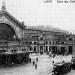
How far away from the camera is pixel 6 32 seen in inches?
1503

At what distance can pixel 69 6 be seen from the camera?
21.8m

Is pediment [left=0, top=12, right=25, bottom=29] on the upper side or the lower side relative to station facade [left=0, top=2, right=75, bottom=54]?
upper

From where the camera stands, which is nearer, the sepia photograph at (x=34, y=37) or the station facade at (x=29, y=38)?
the sepia photograph at (x=34, y=37)

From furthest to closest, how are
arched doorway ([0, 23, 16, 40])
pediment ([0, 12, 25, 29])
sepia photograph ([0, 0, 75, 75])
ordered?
pediment ([0, 12, 25, 29]) < arched doorway ([0, 23, 16, 40]) < sepia photograph ([0, 0, 75, 75])

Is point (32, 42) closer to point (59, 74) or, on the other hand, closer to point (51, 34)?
point (51, 34)

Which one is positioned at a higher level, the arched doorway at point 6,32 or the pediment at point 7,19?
the pediment at point 7,19

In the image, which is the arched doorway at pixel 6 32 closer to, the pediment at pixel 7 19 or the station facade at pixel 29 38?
the station facade at pixel 29 38

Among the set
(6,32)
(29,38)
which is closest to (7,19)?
(6,32)

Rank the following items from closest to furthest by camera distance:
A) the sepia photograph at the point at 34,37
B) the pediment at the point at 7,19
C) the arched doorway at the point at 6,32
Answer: the sepia photograph at the point at 34,37
the arched doorway at the point at 6,32
the pediment at the point at 7,19

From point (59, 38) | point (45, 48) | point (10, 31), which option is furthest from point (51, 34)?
point (10, 31)

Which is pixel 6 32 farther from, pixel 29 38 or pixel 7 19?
pixel 29 38

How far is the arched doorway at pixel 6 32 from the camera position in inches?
1497

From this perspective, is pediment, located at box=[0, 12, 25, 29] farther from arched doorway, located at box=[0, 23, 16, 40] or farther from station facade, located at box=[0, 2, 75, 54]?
arched doorway, located at box=[0, 23, 16, 40]

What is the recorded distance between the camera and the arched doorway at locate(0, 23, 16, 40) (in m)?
38.0
